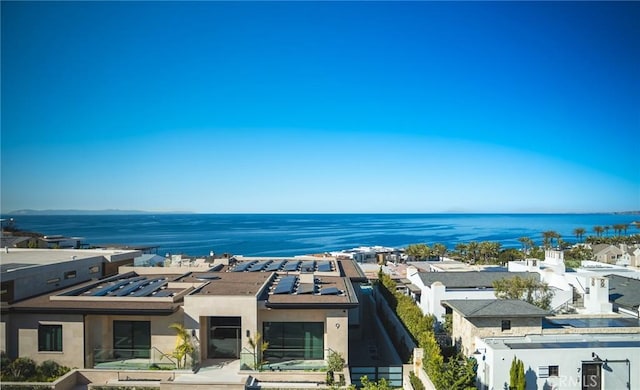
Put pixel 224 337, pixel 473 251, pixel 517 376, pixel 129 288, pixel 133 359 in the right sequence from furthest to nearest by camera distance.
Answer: pixel 473 251
pixel 129 288
pixel 224 337
pixel 133 359
pixel 517 376

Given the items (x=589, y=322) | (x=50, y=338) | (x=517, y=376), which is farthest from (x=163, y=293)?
(x=589, y=322)

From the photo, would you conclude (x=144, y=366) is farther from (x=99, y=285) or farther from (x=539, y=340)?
(x=539, y=340)

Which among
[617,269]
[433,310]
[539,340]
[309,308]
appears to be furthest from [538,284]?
[309,308]

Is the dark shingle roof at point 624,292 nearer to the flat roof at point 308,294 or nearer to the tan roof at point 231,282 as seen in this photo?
the flat roof at point 308,294

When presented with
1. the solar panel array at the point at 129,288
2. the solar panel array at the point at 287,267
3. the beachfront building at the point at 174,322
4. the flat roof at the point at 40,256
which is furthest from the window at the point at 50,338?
the solar panel array at the point at 287,267

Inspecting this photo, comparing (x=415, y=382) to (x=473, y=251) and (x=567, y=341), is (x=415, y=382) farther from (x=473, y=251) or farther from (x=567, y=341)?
(x=473, y=251)
